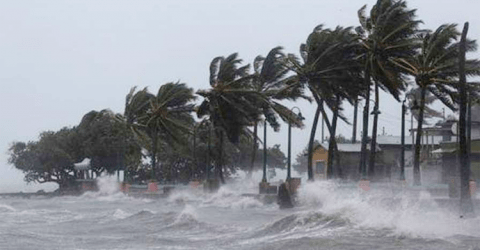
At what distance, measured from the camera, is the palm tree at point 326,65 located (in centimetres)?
3803

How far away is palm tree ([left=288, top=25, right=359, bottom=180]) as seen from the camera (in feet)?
125

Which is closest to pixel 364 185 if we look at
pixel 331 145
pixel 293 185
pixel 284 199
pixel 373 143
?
pixel 284 199

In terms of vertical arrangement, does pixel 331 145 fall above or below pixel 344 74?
below

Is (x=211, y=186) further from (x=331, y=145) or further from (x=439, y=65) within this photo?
(x=439, y=65)

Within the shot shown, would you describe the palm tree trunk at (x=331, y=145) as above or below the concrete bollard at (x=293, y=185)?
above

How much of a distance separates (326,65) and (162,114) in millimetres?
16831

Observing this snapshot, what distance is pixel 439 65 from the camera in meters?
34.2

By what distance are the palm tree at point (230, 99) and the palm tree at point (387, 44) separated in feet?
29.7

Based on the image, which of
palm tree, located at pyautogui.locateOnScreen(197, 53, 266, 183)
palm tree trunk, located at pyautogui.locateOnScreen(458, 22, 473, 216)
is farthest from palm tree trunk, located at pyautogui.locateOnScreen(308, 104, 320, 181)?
palm tree trunk, located at pyautogui.locateOnScreen(458, 22, 473, 216)

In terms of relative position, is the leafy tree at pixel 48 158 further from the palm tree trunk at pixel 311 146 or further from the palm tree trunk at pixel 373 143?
the palm tree trunk at pixel 373 143

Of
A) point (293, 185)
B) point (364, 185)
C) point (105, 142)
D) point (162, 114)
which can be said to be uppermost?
point (162, 114)

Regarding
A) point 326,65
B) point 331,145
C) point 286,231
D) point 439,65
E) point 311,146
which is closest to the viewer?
point 286,231

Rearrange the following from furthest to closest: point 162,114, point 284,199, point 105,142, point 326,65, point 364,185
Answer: point 105,142 → point 162,114 → point 326,65 → point 284,199 → point 364,185

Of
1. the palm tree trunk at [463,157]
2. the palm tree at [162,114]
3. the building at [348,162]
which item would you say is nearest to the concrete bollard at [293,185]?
the building at [348,162]
